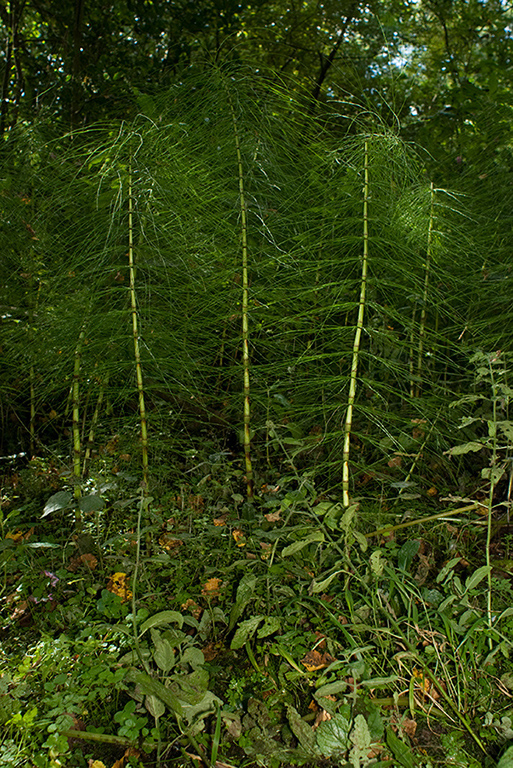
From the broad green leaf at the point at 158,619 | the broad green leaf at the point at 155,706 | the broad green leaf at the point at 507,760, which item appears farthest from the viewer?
the broad green leaf at the point at 158,619

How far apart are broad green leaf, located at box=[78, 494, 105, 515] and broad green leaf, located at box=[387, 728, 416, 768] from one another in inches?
35.1

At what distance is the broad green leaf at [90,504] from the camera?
1461 mm

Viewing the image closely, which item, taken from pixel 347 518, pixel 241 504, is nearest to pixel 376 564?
pixel 347 518

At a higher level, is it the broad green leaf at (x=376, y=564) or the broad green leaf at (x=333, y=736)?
the broad green leaf at (x=376, y=564)

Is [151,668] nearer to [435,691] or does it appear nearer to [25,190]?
[435,691]

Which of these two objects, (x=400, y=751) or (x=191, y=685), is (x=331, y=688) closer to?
(x=400, y=751)

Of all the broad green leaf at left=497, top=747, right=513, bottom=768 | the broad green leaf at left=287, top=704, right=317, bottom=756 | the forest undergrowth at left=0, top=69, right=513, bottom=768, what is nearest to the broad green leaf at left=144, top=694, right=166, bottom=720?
the forest undergrowth at left=0, top=69, right=513, bottom=768

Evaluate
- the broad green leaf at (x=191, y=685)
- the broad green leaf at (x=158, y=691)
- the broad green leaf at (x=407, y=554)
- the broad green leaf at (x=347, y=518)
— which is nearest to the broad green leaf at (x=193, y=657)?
the broad green leaf at (x=191, y=685)

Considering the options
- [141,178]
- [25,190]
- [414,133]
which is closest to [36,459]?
[25,190]

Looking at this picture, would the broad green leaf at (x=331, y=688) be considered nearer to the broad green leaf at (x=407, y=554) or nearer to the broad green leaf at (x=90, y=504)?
the broad green leaf at (x=407, y=554)

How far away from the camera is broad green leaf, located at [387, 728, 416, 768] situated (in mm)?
984

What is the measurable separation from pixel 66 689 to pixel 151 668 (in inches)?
7.4

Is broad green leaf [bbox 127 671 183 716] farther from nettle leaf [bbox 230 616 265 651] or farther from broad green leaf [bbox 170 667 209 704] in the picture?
nettle leaf [bbox 230 616 265 651]

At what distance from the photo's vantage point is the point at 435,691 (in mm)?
1154
